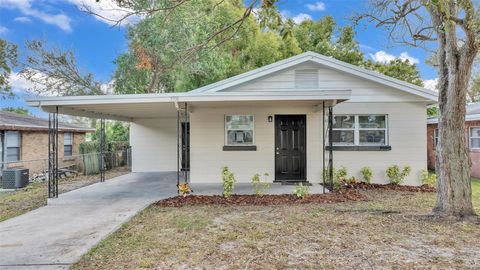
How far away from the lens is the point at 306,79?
986 cm

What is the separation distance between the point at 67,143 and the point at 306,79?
13.9 m

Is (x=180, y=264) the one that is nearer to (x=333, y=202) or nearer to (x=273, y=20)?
(x=273, y=20)

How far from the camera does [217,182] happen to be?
9742 mm

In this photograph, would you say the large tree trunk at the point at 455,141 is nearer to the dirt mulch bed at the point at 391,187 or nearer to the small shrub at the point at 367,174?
the dirt mulch bed at the point at 391,187

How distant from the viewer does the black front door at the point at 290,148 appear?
9781 millimetres

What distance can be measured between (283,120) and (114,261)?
692 cm

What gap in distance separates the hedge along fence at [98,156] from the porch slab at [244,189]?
6.53 m

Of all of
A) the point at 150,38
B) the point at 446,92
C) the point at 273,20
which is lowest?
the point at 446,92

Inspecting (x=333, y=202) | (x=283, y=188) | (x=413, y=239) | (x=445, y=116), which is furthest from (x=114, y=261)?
(x=445, y=116)

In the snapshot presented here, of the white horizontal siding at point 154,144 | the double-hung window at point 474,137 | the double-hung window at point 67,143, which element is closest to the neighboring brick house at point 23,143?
the double-hung window at point 67,143

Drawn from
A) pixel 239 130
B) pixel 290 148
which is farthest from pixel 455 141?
pixel 239 130

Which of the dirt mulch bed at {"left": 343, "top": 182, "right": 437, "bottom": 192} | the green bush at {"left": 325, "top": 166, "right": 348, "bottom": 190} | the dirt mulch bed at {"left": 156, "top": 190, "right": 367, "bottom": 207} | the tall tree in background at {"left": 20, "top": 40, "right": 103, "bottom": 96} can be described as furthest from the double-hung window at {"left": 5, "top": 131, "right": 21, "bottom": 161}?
the dirt mulch bed at {"left": 343, "top": 182, "right": 437, "bottom": 192}

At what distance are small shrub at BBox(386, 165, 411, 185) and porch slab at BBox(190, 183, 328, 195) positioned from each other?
234cm

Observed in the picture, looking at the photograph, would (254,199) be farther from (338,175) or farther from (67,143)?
(67,143)
